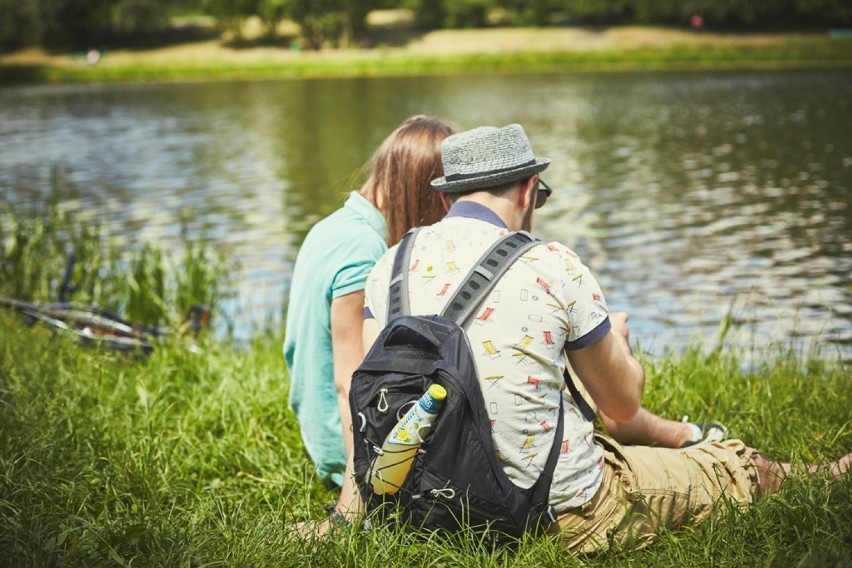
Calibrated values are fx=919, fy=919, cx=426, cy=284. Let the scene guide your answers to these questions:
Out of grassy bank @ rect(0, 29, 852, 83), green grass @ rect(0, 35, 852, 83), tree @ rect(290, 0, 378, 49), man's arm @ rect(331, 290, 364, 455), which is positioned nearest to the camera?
man's arm @ rect(331, 290, 364, 455)

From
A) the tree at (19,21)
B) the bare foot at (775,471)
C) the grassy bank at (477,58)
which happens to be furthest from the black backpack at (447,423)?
the tree at (19,21)

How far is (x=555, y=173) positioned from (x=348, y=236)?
14.6m

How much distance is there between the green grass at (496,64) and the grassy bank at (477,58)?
1.9 inches

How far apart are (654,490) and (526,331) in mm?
802

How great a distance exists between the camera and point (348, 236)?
11.2 feet

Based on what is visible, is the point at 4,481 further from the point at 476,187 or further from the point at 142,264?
the point at 142,264

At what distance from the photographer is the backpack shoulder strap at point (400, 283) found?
2.83 metres

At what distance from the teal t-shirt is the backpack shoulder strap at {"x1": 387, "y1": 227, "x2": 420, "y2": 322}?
42cm

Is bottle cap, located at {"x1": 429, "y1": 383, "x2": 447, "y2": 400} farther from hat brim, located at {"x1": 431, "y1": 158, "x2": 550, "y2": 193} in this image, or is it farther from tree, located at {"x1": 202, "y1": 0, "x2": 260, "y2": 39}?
tree, located at {"x1": 202, "y1": 0, "x2": 260, "y2": 39}

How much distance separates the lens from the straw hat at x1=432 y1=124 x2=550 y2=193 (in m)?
2.92

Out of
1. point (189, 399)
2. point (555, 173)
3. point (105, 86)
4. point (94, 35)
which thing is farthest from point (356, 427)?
point (94, 35)

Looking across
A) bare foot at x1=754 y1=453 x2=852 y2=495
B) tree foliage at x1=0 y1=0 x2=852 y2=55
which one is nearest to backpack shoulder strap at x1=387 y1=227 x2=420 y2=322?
bare foot at x1=754 y1=453 x2=852 y2=495

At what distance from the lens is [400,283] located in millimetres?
2863

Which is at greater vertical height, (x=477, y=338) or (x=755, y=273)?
(x=477, y=338)
